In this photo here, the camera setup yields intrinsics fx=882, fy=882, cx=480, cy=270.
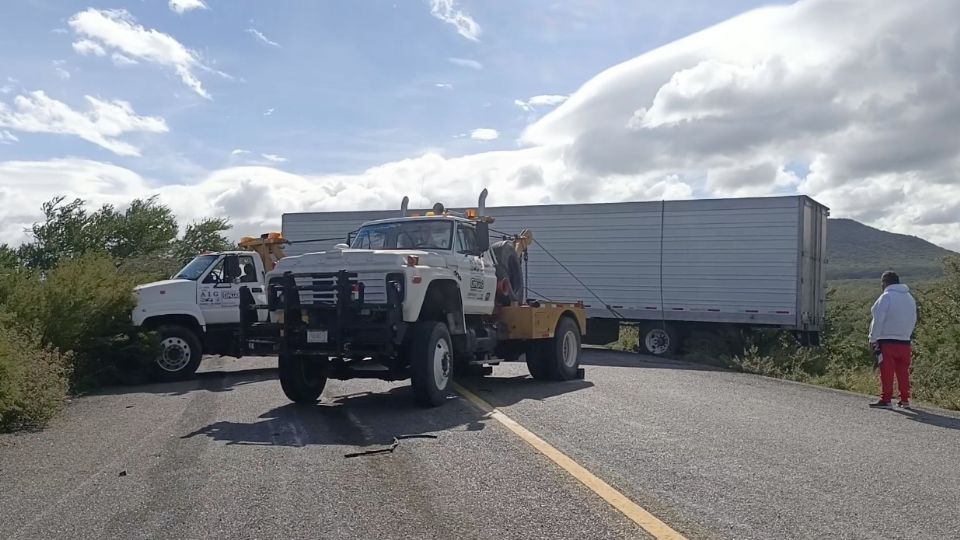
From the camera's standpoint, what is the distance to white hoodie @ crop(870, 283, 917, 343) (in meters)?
11.1

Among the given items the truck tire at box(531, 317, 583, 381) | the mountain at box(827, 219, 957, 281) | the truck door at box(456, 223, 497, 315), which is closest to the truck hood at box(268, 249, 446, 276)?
the truck door at box(456, 223, 497, 315)

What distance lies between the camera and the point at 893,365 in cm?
1112

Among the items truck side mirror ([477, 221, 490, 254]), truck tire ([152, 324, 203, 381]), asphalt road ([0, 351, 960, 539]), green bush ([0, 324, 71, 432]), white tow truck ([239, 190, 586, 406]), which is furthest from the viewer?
truck tire ([152, 324, 203, 381])

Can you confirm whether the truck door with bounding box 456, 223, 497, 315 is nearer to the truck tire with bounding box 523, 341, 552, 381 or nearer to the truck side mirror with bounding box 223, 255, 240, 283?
the truck tire with bounding box 523, 341, 552, 381

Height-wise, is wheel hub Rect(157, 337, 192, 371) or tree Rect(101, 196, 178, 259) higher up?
tree Rect(101, 196, 178, 259)

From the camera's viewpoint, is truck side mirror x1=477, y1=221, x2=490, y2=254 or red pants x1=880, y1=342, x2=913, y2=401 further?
truck side mirror x1=477, y1=221, x2=490, y2=254

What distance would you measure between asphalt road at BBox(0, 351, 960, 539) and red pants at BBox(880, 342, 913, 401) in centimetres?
50

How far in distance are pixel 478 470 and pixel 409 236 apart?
5.88m

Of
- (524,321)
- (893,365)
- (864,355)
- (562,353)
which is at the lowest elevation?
(864,355)

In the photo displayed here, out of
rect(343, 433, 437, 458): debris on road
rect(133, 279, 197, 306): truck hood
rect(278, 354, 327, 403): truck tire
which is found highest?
rect(133, 279, 197, 306): truck hood

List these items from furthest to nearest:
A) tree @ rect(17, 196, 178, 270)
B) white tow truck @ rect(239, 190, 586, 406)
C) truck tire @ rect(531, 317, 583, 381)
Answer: tree @ rect(17, 196, 178, 270) < truck tire @ rect(531, 317, 583, 381) < white tow truck @ rect(239, 190, 586, 406)

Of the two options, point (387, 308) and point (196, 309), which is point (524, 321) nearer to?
point (387, 308)

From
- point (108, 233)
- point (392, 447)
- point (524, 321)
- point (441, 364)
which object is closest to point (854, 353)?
point (524, 321)

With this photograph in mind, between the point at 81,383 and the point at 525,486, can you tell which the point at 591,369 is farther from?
the point at 525,486
